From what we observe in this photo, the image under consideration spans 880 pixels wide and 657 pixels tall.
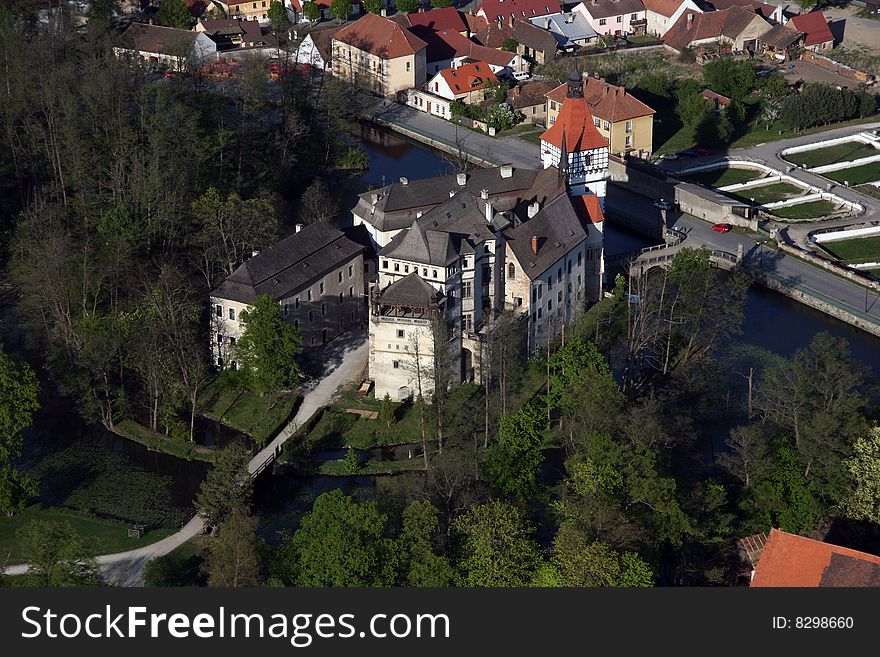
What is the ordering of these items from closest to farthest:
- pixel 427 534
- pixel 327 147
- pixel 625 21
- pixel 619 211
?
pixel 427 534
pixel 619 211
pixel 327 147
pixel 625 21

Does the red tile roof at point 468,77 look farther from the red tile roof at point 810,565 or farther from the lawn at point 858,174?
the red tile roof at point 810,565

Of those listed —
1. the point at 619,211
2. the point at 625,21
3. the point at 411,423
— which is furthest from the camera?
the point at 625,21

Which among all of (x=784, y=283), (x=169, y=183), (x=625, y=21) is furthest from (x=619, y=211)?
(x=625, y=21)

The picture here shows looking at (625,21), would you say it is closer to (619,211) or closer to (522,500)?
(619,211)

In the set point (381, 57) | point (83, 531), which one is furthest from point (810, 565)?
point (381, 57)

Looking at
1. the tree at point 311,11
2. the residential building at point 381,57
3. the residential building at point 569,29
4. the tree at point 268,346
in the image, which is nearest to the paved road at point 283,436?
the tree at point 268,346

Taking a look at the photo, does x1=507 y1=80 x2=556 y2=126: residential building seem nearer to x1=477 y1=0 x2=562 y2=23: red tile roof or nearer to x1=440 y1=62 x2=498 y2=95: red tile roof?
x1=440 y1=62 x2=498 y2=95: red tile roof

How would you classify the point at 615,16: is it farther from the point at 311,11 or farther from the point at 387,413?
the point at 387,413
